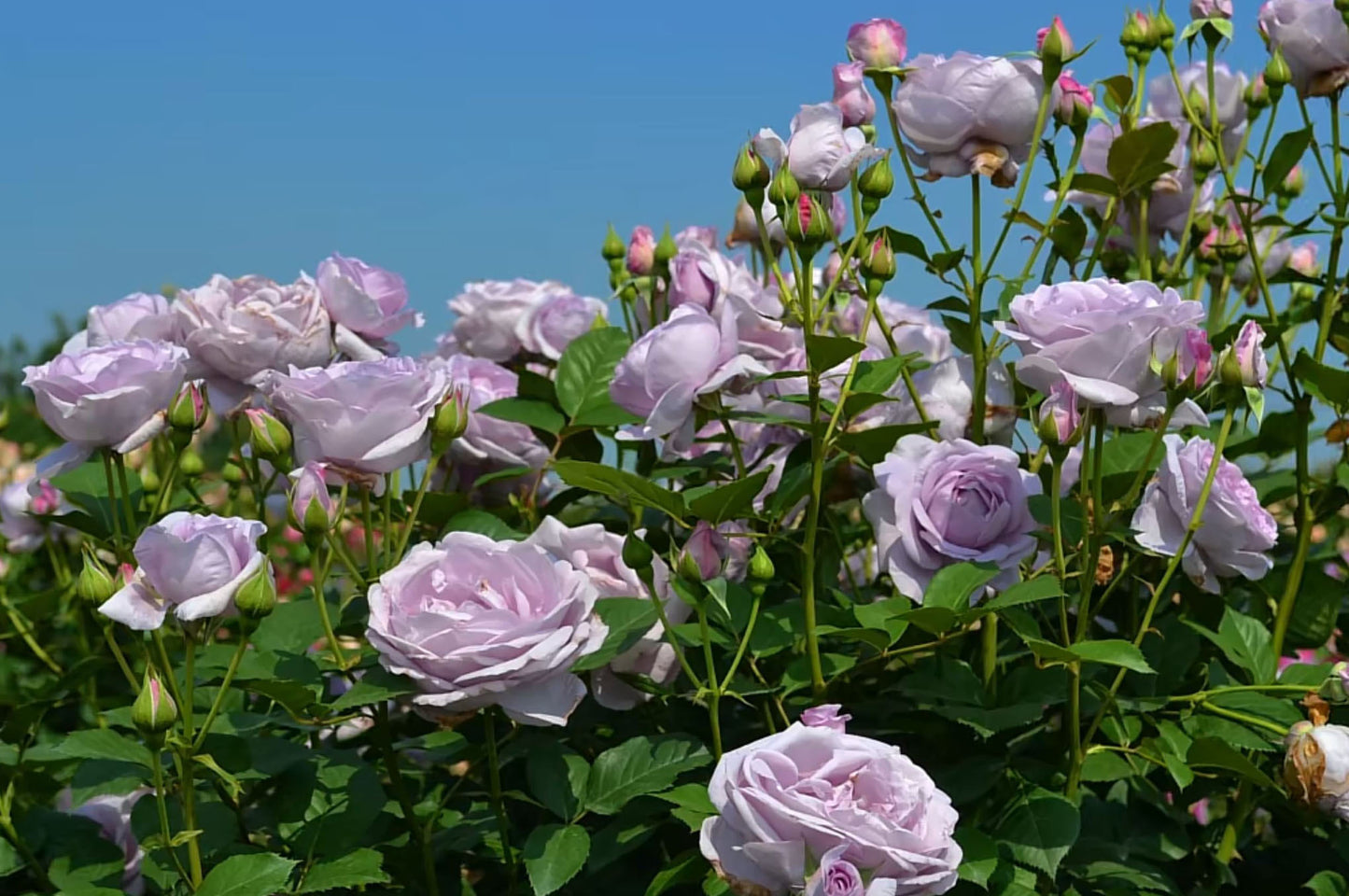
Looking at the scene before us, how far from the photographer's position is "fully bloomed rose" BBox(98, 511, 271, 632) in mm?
1591

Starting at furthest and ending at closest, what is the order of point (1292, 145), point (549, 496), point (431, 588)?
point (549, 496) < point (1292, 145) < point (431, 588)

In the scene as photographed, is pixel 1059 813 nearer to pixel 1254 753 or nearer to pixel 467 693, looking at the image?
pixel 1254 753

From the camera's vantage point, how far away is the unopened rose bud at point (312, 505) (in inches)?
64.7

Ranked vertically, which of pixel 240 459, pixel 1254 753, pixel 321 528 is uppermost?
pixel 321 528

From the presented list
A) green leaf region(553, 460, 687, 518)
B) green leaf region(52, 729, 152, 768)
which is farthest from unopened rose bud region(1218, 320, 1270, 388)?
green leaf region(52, 729, 152, 768)

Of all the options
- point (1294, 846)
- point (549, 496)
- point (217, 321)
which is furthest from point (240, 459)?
point (1294, 846)

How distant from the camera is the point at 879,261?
5.74 ft

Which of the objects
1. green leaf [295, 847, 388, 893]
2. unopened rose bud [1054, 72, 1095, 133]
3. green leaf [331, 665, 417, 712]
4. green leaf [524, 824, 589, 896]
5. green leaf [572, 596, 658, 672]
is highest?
unopened rose bud [1054, 72, 1095, 133]

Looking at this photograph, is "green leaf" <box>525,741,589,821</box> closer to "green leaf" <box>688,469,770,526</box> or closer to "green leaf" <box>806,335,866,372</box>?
"green leaf" <box>688,469,770,526</box>

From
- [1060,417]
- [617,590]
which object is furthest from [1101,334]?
[617,590]

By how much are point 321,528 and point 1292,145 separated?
152cm

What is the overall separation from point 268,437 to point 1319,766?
4.13 ft

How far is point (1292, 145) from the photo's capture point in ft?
7.28

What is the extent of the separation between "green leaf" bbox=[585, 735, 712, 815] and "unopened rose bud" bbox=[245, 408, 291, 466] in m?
0.52
